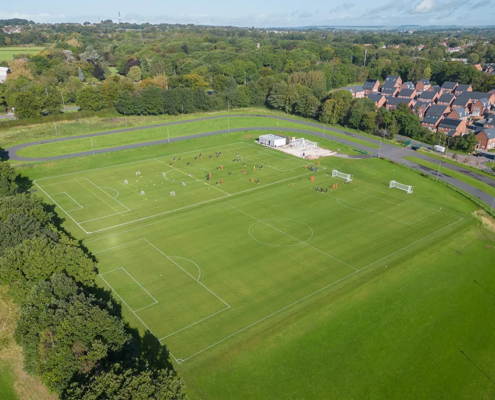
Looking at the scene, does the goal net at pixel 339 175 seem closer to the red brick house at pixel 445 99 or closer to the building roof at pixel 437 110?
the building roof at pixel 437 110

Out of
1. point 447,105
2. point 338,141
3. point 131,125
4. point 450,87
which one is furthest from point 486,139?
point 131,125

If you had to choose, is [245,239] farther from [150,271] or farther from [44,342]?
[44,342]

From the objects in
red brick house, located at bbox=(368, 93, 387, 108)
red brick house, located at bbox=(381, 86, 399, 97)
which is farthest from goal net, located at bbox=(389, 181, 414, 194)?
red brick house, located at bbox=(381, 86, 399, 97)

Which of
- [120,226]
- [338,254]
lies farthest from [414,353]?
[120,226]

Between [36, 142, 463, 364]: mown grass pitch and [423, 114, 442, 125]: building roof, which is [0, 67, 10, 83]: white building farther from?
[423, 114, 442, 125]: building roof

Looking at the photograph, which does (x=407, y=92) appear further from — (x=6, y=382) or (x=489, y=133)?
(x=6, y=382)

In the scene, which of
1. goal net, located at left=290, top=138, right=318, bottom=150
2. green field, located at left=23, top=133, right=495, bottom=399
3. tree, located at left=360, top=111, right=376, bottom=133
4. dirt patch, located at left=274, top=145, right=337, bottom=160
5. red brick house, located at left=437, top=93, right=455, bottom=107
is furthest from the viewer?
red brick house, located at left=437, top=93, right=455, bottom=107
